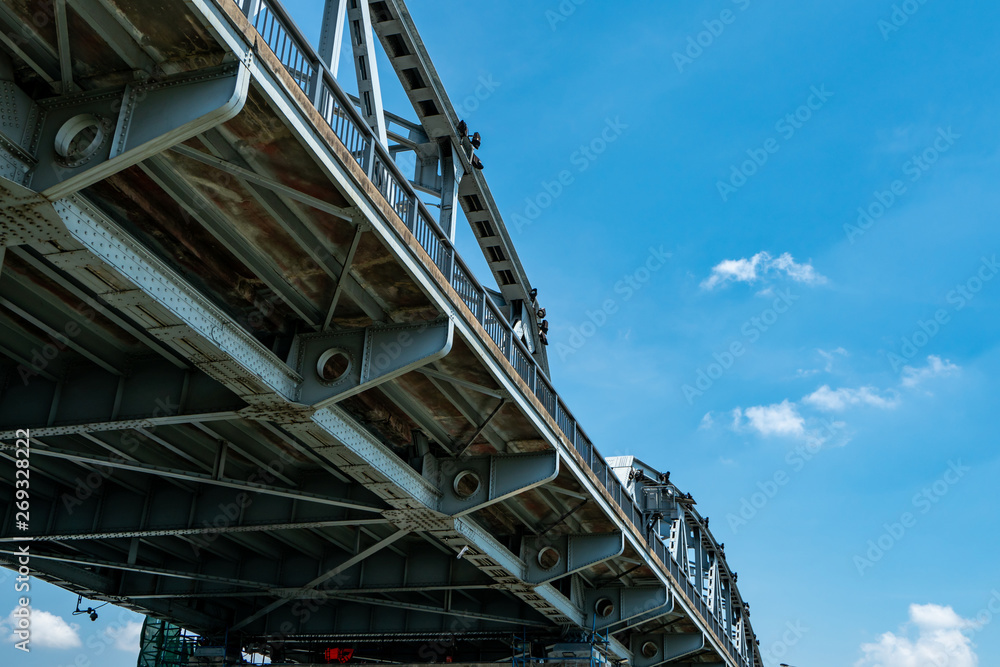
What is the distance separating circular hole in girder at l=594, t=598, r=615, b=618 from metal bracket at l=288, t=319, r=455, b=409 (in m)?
16.3

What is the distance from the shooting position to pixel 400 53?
1911cm

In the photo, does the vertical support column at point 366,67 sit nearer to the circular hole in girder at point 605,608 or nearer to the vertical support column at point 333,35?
the vertical support column at point 333,35

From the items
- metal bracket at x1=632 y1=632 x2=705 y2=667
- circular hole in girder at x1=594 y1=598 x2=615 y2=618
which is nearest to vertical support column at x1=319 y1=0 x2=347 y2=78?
circular hole in girder at x1=594 y1=598 x2=615 y2=618

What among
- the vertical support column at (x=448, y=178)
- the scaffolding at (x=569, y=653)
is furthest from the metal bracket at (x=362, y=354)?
the scaffolding at (x=569, y=653)

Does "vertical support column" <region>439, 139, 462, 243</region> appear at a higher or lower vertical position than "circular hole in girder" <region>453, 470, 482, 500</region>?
higher

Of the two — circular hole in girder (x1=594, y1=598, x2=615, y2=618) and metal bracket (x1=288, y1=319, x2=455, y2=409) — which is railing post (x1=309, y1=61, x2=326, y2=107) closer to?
metal bracket (x1=288, y1=319, x2=455, y2=409)

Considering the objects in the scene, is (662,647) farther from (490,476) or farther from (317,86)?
(317,86)

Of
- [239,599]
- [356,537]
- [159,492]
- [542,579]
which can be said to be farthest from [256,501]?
[239,599]

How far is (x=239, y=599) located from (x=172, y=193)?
20480 millimetres

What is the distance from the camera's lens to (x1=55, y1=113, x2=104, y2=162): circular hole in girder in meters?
9.70

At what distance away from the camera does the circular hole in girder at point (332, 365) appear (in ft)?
47.5

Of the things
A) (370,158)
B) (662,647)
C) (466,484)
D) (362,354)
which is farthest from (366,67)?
(662,647)

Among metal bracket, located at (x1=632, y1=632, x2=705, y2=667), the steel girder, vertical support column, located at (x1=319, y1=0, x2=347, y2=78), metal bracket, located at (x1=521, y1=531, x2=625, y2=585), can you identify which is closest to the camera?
vertical support column, located at (x1=319, y1=0, x2=347, y2=78)

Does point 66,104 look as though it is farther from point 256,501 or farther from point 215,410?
point 256,501
